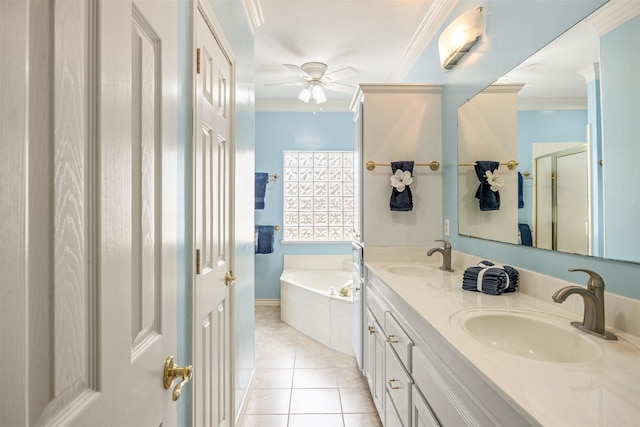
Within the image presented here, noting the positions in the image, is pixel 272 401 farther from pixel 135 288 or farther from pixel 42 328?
pixel 42 328

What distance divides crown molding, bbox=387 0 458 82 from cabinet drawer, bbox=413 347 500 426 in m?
2.13

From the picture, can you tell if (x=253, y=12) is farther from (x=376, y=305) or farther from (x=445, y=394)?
(x=445, y=394)

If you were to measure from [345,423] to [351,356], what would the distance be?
37.9 inches

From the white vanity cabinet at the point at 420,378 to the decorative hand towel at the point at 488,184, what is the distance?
72 cm

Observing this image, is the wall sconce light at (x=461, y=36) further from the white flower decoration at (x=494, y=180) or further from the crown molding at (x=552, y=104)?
the white flower decoration at (x=494, y=180)

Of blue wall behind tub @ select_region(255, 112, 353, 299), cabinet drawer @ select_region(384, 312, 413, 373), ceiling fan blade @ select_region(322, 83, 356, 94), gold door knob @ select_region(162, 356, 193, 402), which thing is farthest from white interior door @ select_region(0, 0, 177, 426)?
blue wall behind tub @ select_region(255, 112, 353, 299)

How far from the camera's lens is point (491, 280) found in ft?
4.59

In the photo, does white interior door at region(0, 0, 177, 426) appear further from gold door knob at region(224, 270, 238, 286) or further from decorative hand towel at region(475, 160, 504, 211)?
decorative hand towel at region(475, 160, 504, 211)

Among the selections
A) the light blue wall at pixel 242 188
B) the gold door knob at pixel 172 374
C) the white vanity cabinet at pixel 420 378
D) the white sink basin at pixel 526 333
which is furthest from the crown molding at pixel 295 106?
the gold door knob at pixel 172 374

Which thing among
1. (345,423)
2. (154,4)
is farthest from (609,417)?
(345,423)

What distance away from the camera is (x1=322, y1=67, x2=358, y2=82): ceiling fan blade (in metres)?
3.01

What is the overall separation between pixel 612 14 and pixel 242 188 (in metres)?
1.79

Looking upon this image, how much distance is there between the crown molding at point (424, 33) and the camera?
221cm

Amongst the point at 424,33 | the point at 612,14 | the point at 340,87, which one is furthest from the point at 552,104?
the point at 340,87
